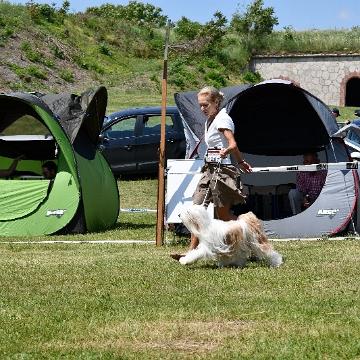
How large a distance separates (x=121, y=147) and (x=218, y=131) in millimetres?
12438

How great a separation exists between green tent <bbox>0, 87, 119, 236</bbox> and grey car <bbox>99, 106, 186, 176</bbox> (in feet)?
20.3

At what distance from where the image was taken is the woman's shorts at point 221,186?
952 cm

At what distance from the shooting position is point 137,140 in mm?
21766

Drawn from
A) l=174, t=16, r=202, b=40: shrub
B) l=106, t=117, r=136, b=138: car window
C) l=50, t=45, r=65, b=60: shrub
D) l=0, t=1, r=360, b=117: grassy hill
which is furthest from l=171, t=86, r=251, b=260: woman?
l=174, t=16, r=202, b=40: shrub

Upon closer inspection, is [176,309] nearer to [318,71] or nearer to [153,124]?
[153,124]

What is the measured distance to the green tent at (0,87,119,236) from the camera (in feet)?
45.3

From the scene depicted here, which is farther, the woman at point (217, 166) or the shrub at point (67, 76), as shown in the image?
the shrub at point (67, 76)

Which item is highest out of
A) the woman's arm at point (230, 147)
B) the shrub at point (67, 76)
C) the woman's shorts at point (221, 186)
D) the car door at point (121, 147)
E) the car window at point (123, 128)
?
the shrub at point (67, 76)

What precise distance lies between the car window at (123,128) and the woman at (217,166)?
1241cm

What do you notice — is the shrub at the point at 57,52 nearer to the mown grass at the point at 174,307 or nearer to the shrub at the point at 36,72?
the shrub at the point at 36,72

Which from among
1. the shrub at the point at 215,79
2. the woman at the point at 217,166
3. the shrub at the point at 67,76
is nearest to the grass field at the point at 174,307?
the woman at the point at 217,166

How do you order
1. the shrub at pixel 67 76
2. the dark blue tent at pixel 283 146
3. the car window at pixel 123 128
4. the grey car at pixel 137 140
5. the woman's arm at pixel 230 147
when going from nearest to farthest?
the woman's arm at pixel 230 147 → the dark blue tent at pixel 283 146 → the grey car at pixel 137 140 → the car window at pixel 123 128 → the shrub at pixel 67 76

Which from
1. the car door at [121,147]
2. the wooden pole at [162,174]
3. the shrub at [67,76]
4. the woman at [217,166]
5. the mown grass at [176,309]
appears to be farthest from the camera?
the shrub at [67,76]

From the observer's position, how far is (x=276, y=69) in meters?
49.9
